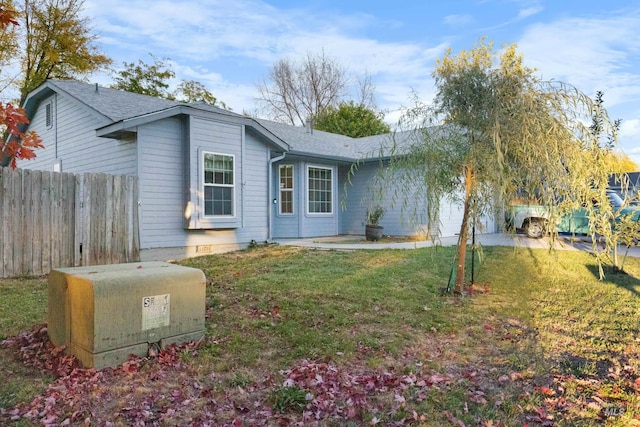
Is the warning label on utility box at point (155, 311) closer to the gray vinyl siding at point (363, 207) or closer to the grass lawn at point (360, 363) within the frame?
the grass lawn at point (360, 363)

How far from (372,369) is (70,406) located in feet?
7.27

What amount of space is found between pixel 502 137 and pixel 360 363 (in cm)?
316

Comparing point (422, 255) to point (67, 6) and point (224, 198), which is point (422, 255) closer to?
point (224, 198)

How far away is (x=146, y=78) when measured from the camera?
81.1 feet

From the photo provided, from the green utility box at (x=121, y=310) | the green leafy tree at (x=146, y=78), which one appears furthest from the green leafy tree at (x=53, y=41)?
the green utility box at (x=121, y=310)

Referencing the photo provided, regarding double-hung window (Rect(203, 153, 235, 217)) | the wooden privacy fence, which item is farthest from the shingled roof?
the wooden privacy fence

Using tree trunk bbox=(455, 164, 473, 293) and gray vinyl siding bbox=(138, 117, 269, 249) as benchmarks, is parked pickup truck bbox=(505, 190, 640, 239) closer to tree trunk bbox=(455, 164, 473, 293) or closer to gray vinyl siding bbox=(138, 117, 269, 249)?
tree trunk bbox=(455, 164, 473, 293)

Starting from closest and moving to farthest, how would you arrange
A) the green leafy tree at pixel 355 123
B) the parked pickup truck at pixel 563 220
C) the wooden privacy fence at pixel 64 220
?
the wooden privacy fence at pixel 64 220
the parked pickup truck at pixel 563 220
the green leafy tree at pixel 355 123

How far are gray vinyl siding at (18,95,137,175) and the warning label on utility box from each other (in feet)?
19.7

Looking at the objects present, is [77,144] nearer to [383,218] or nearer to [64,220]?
[64,220]

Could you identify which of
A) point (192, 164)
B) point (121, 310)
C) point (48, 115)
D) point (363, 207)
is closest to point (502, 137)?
point (121, 310)

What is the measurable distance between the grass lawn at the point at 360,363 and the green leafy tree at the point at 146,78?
790 inches

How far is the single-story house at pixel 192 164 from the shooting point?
9016 millimetres

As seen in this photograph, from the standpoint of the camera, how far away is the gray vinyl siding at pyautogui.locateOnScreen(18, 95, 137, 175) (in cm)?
948
